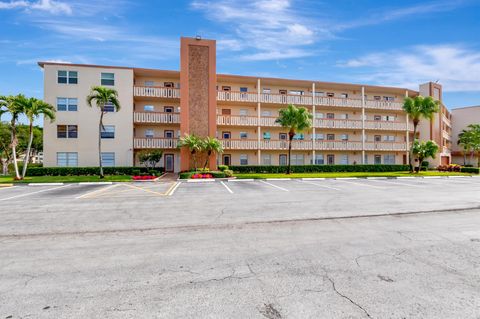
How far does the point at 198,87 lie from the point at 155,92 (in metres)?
5.20

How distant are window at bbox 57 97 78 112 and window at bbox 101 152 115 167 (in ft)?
19.9

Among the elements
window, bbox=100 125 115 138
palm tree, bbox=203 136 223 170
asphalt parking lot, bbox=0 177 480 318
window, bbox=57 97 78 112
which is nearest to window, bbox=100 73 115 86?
window, bbox=57 97 78 112

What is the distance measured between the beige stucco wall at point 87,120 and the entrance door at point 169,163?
426 cm

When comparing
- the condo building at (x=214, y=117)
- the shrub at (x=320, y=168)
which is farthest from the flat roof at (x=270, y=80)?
the shrub at (x=320, y=168)

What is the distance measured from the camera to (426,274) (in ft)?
14.1

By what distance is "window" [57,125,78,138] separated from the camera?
2709 cm

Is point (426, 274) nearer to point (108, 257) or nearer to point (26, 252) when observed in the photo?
point (108, 257)

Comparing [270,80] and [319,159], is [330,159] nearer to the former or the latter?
[319,159]

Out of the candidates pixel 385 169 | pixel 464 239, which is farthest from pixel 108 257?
pixel 385 169

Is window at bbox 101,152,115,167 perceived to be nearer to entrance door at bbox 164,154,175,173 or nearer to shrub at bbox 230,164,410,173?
entrance door at bbox 164,154,175,173

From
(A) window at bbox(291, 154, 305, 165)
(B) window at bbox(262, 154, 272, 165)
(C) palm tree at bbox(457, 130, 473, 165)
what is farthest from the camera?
(C) palm tree at bbox(457, 130, 473, 165)

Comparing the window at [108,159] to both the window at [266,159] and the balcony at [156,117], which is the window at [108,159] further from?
the window at [266,159]

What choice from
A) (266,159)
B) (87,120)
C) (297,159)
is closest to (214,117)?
(266,159)

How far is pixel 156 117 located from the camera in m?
28.6
